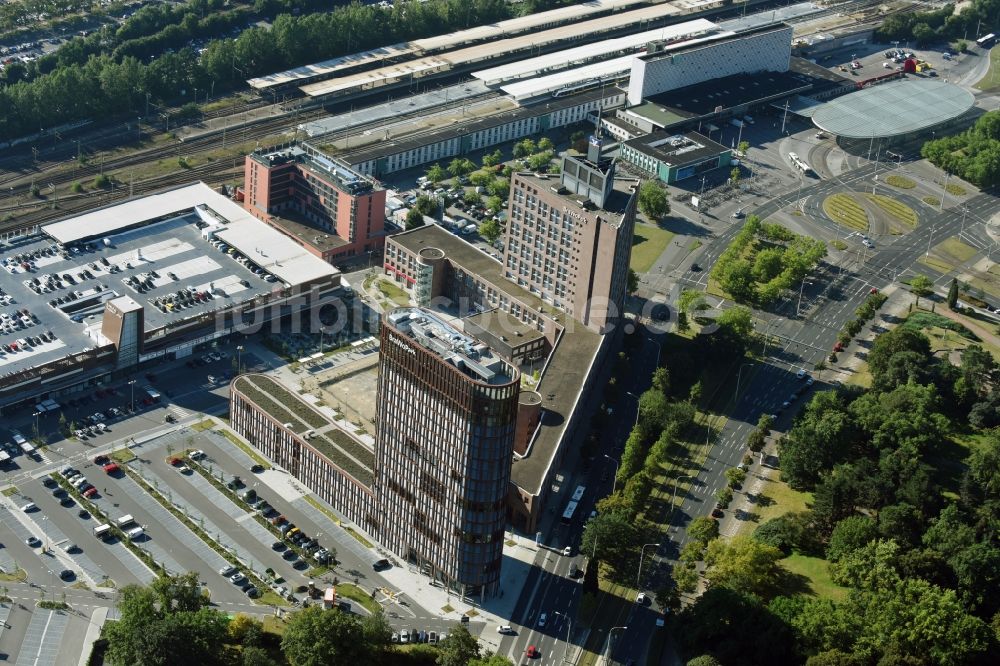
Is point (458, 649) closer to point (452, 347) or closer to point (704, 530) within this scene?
point (452, 347)

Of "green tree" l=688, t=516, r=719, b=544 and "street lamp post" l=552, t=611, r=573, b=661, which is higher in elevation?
"green tree" l=688, t=516, r=719, b=544

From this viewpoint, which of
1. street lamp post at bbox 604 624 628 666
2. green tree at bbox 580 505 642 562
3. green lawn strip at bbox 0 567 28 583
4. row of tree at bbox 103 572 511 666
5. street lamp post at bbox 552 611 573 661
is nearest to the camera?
row of tree at bbox 103 572 511 666

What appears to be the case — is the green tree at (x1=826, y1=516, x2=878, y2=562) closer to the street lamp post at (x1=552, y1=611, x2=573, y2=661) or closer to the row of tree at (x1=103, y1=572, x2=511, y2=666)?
the street lamp post at (x1=552, y1=611, x2=573, y2=661)

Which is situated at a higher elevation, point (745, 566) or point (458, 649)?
point (745, 566)

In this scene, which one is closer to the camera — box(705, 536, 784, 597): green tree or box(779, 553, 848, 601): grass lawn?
box(705, 536, 784, 597): green tree

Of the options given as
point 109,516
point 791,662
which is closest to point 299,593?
point 109,516

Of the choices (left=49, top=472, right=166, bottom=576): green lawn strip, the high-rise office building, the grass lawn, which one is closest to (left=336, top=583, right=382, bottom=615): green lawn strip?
the high-rise office building

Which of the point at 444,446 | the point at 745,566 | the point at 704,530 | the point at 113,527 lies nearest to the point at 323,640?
the point at 444,446
